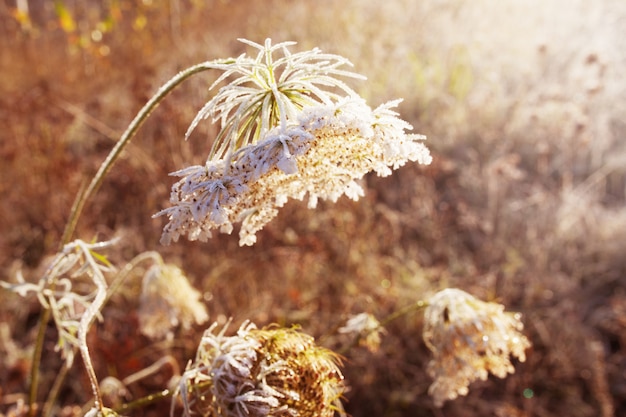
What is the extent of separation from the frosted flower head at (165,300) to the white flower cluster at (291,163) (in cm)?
107

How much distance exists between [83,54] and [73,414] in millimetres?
5910

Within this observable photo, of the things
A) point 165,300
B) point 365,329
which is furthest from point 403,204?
point 365,329

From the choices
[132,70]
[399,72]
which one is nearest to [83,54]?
[132,70]

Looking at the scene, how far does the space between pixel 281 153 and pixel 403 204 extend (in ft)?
12.2

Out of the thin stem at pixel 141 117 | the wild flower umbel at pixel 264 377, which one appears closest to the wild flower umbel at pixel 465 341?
the wild flower umbel at pixel 264 377

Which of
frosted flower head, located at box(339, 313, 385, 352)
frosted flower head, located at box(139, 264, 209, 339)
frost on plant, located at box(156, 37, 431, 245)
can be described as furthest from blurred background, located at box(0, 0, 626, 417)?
frost on plant, located at box(156, 37, 431, 245)

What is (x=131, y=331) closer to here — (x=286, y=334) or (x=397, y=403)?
(x=397, y=403)

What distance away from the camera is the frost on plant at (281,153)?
1.26 meters

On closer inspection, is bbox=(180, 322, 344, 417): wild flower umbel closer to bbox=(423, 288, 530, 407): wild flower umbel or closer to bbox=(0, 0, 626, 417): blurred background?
bbox=(423, 288, 530, 407): wild flower umbel

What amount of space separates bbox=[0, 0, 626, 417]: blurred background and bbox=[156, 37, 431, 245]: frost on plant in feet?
3.87

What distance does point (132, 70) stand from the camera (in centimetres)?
694

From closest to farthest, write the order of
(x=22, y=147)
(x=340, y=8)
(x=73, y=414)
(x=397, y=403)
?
(x=73, y=414), (x=397, y=403), (x=22, y=147), (x=340, y=8)

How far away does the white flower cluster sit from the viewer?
1.25 meters

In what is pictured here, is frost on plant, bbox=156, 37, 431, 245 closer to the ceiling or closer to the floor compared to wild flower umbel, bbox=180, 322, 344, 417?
closer to the ceiling
